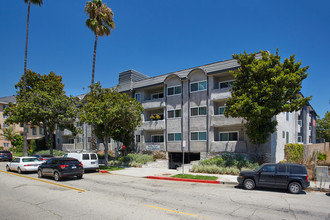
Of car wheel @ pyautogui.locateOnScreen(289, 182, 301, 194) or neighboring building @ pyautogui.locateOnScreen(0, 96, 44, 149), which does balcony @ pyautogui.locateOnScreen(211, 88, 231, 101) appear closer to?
car wheel @ pyautogui.locateOnScreen(289, 182, 301, 194)

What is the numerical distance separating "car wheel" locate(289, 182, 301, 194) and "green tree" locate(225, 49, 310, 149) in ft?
20.5

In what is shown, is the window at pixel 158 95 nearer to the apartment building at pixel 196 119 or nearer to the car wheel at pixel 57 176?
the apartment building at pixel 196 119

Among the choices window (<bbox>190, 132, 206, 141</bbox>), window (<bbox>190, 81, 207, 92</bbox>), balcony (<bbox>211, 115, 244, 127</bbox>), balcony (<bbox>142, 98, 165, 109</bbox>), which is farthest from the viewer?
balcony (<bbox>142, 98, 165, 109</bbox>)

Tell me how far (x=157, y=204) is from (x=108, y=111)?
543 inches

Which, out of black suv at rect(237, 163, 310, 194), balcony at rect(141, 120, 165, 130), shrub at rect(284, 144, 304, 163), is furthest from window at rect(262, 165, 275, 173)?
balcony at rect(141, 120, 165, 130)

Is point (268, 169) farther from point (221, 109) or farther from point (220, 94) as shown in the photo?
point (221, 109)

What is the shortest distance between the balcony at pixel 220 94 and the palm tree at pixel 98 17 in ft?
48.6

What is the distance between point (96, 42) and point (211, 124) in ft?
57.9

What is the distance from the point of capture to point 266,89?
16.8 meters

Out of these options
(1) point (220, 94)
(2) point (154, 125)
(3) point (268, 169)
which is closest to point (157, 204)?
(3) point (268, 169)

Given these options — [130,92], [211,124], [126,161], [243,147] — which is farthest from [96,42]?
[243,147]

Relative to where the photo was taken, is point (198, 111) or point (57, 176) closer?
point (57, 176)

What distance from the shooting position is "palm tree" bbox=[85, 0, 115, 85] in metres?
27.7

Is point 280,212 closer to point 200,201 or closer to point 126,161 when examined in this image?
point 200,201
